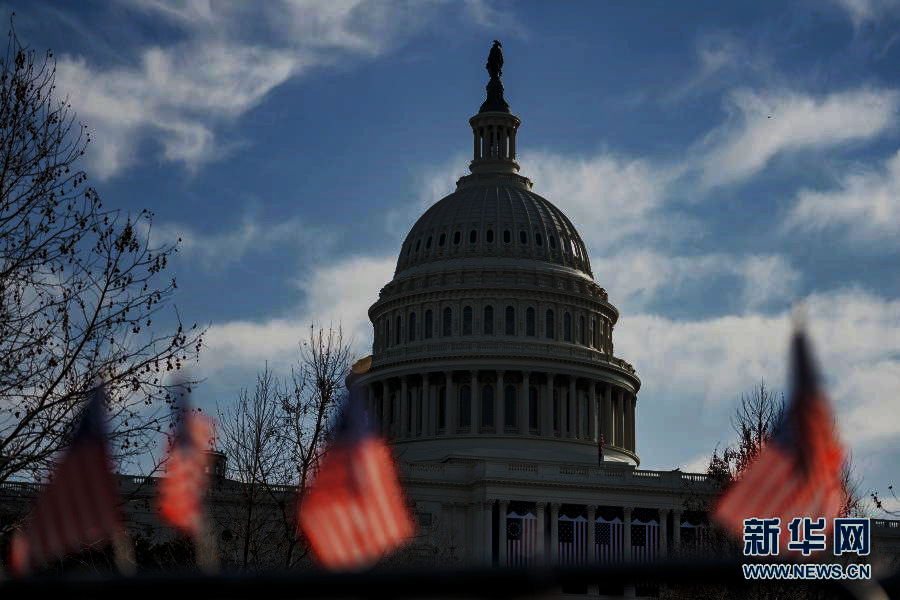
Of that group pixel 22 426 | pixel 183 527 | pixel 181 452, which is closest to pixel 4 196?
pixel 22 426

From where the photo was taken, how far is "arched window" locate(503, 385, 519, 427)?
11675 cm

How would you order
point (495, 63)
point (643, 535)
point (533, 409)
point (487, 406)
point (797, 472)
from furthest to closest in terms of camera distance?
1. point (495, 63)
2. point (487, 406)
3. point (533, 409)
4. point (643, 535)
5. point (797, 472)

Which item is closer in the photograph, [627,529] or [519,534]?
[519,534]

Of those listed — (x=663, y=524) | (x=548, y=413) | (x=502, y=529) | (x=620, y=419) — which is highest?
(x=620, y=419)

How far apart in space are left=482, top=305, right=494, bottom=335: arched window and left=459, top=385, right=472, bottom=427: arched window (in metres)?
6.02

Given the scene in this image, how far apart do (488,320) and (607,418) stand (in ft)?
47.1

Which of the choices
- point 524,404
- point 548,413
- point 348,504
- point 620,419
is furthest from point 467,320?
point 348,504

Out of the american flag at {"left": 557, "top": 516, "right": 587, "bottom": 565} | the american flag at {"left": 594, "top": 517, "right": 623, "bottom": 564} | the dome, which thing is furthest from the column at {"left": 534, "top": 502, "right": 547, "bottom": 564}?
the dome

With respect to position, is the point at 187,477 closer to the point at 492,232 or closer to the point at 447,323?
the point at 447,323

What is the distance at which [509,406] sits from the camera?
118m

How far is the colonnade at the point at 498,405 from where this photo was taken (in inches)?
4574

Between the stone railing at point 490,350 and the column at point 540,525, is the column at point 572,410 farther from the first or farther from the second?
the column at point 540,525

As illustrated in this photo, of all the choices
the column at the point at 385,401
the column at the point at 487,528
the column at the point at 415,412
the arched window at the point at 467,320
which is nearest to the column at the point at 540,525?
the column at the point at 487,528

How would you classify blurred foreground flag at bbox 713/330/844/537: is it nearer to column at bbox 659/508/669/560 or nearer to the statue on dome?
column at bbox 659/508/669/560
